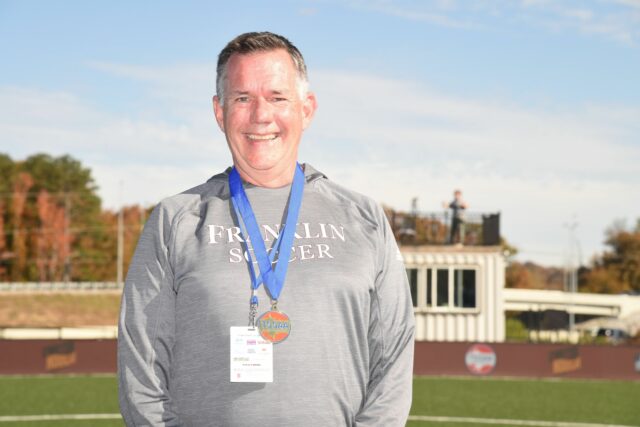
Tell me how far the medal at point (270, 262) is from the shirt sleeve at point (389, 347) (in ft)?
1.22

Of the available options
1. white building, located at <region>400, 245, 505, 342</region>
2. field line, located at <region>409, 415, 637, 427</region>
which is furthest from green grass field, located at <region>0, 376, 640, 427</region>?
white building, located at <region>400, 245, 505, 342</region>

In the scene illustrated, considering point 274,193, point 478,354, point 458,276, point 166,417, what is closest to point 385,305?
point 274,193

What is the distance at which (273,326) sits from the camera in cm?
324

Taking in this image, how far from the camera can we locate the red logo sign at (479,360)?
26984mm

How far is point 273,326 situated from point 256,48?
996 millimetres

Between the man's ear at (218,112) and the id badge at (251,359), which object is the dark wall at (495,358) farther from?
the id badge at (251,359)

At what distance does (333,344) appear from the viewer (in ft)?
10.8

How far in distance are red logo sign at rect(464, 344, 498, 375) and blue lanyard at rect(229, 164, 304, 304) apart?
2429cm

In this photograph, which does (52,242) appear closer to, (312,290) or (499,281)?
(499,281)

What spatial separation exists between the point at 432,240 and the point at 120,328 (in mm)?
35494

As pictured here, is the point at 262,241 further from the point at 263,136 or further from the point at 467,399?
the point at 467,399

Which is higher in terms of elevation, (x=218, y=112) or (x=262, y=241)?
(x=218, y=112)

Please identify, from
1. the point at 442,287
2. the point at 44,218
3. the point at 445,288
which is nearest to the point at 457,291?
the point at 445,288

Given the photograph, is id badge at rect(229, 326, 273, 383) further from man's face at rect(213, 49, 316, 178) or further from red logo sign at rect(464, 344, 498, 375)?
red logo sign at rect(464, 344, 498, 375)
